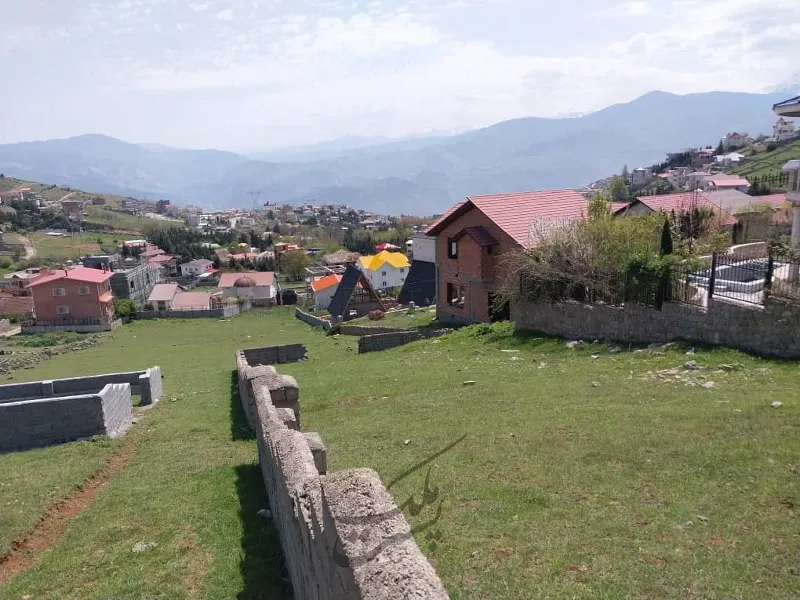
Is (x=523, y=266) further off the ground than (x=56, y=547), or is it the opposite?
(x=523, y=266)

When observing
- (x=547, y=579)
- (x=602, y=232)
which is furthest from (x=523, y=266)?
(x=547, y=579)

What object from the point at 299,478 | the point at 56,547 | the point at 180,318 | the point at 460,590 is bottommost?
the point at 180,318

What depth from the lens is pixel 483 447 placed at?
9398 mm

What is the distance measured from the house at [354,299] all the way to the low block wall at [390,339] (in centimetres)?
2378

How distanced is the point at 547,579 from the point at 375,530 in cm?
275

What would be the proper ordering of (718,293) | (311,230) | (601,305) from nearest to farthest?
(718,293) → (601,305) → (311,230)

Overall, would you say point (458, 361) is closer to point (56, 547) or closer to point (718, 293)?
point (718, 293)

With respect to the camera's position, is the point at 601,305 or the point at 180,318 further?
the point at 180,318

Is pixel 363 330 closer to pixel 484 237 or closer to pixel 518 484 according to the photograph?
pixel 484 237

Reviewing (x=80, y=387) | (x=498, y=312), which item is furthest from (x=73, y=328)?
(x=498, y=312)

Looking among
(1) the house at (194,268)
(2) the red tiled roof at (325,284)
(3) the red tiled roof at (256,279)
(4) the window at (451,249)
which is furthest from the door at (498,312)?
(1) the house at (194,268)

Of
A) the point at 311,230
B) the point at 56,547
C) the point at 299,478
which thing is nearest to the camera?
the point at 299,478

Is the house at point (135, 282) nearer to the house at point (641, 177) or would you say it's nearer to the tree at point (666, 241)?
the tree at point (666, 241)

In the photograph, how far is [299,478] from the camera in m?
6.26
